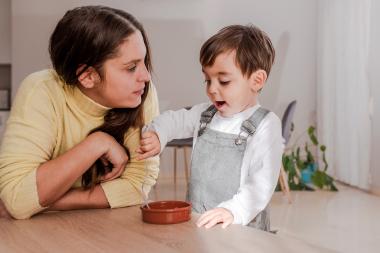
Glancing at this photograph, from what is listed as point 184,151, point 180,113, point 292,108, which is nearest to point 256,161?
point 180,113

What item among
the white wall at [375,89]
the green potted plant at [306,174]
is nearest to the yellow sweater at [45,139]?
the white wall at [375,89]

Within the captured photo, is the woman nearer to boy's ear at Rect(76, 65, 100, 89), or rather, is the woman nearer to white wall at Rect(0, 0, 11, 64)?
boy's ear at Rect(76, 65, 100, 89)

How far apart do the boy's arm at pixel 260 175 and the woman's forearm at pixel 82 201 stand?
26 cm

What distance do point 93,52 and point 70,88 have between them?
125mm

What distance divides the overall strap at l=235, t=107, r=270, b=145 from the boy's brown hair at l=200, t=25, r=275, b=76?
0.11 m

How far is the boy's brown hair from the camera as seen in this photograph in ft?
4.83

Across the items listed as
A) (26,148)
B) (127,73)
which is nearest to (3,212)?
(26,148)

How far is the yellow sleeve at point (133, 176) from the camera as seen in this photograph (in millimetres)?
1272

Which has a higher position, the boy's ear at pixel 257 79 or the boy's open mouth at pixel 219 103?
the boy's ear at pixel 257 79

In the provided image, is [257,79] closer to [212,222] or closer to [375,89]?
[212,222]

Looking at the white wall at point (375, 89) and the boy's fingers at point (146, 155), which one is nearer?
the boy's fingers at point (146, 155)

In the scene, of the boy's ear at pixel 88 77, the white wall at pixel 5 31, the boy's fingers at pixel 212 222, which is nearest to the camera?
the boy's fingers at pixel 212 222

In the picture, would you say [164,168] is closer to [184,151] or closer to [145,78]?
[184,151]

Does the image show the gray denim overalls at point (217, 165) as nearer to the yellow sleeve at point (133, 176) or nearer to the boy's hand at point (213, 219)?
the yellow sleeve at point (133, 176)
